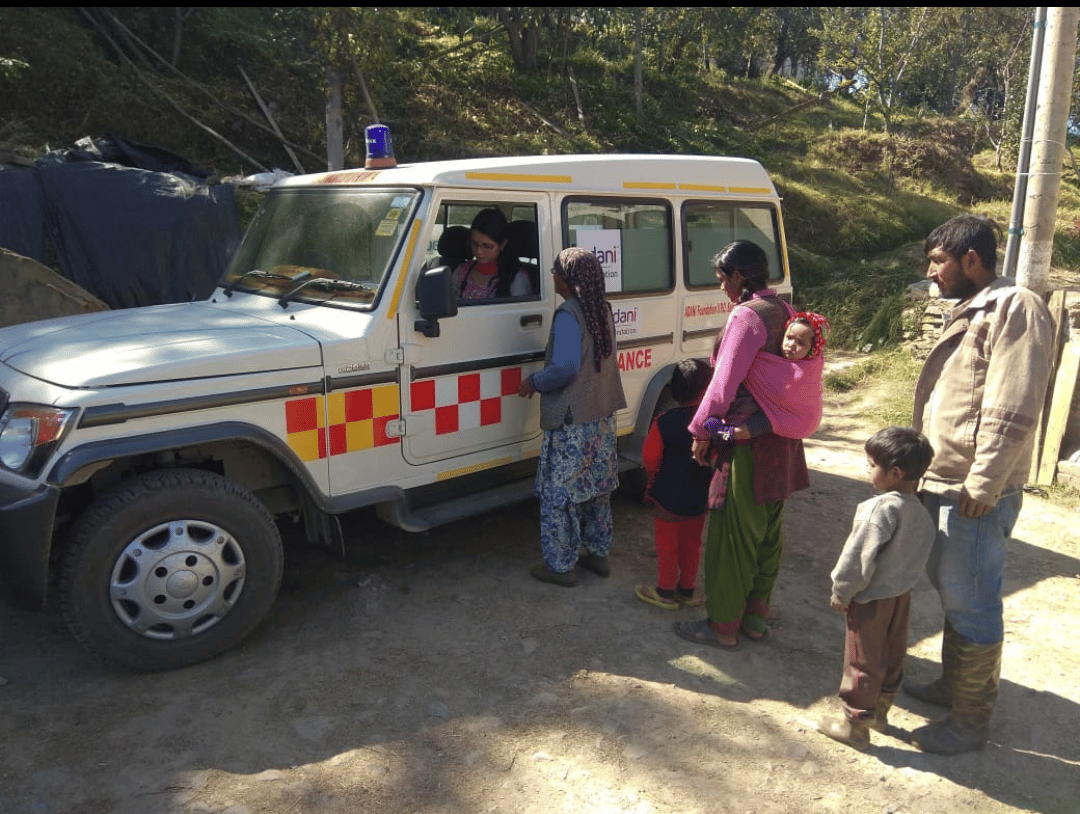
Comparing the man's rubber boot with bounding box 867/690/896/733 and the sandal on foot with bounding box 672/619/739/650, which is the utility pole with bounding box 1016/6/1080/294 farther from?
the man's rubber boot with bounding box 867/690/896/733

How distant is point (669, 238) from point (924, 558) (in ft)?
8.54

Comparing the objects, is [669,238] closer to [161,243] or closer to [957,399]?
[957,399]

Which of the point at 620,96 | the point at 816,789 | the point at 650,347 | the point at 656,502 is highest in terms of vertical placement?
the point at 620,96

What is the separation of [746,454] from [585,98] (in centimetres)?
1661

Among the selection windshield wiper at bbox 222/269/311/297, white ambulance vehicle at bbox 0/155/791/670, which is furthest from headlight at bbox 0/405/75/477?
windshield wiper at bbox 222/269/311/297

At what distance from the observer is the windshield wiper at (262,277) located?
4184mm

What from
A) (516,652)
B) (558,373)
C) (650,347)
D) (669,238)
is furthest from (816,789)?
(669,238)

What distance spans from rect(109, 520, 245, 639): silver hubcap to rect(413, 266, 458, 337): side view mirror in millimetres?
1262

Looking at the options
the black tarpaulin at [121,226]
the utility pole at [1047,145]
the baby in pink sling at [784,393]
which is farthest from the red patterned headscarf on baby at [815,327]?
the black tarpaulin at [121,226]

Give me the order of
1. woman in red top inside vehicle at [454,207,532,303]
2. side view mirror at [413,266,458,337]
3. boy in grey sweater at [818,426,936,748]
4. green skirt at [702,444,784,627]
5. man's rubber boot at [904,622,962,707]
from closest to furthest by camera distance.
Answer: boy in grey sweater at [818,426,936,748] < man's rubber boot at [904,622,962,707] < green skirt at [702,444,784,627] < side view mirror at [413,266,458,337] < woman in red top inside vehicle at [454,207,532,303]

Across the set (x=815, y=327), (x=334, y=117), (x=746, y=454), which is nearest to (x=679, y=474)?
(x=746, y=454)

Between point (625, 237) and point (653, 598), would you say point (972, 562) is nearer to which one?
point (653, 598)

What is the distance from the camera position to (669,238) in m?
5.05

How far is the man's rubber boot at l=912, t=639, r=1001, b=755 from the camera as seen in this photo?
10.2 feet
